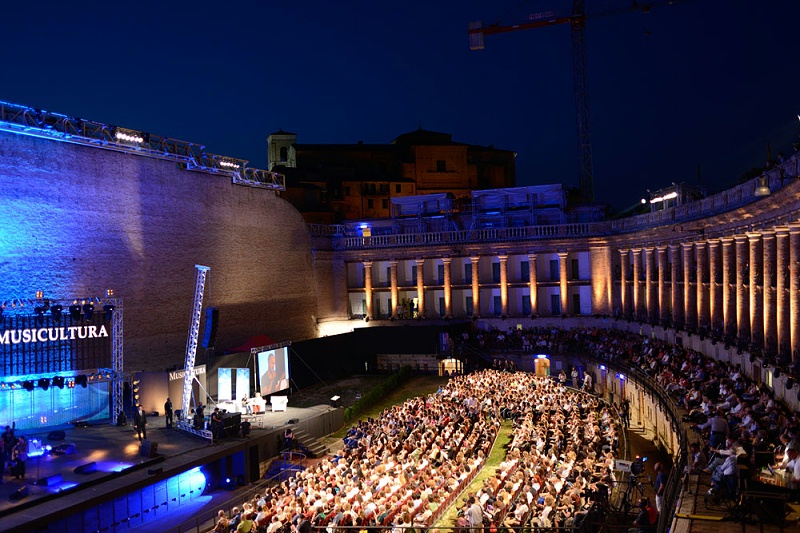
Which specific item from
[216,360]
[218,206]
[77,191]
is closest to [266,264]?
[218,206]

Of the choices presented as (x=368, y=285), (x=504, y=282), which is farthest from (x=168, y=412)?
(x=504, y=282)

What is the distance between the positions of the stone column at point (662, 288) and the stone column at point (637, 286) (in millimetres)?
3291

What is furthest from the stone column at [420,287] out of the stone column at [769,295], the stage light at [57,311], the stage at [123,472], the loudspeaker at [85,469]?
the loudspeaker at [85,469]

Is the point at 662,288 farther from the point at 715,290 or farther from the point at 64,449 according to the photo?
the point at 64,449

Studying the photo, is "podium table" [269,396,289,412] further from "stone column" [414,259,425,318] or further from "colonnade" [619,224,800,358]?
"colonnade" [619,224,800,358]

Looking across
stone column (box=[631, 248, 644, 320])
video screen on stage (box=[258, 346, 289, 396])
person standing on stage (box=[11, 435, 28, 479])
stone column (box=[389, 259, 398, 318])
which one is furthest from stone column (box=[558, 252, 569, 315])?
person standing on stage (box=[11, 435, 28, 479])

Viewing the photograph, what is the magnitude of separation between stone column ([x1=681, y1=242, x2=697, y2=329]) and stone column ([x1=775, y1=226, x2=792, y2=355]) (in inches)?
463

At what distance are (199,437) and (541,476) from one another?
15.3 meters

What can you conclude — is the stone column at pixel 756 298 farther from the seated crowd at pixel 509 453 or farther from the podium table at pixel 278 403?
the podium table at pixel 278 403

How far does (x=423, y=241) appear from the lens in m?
54.1

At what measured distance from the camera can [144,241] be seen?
118 feet

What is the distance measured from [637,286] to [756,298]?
17314mm

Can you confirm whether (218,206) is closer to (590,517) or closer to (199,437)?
(199,437)

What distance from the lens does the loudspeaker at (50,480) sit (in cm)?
2170
